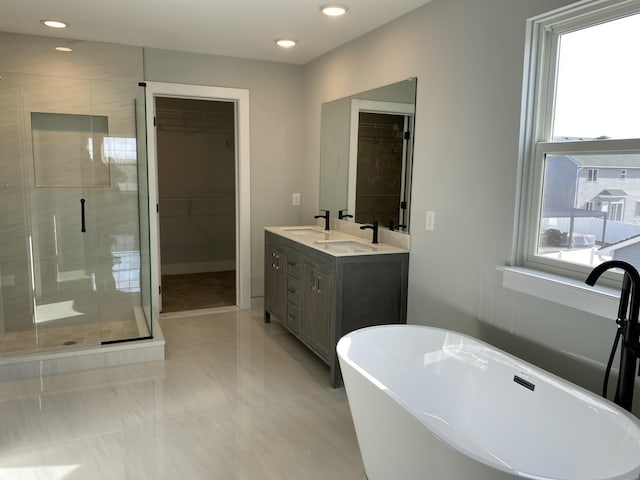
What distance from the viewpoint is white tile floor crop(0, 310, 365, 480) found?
7.91 feet

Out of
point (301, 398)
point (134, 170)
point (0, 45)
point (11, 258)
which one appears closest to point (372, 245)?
point (301, 398)

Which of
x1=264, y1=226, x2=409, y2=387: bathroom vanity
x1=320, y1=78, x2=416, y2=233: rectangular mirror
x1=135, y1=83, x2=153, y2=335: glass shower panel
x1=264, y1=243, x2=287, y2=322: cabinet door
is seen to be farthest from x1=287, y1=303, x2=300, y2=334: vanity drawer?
x1=135, y1=83, x2=153, y2=335: glass shower panel

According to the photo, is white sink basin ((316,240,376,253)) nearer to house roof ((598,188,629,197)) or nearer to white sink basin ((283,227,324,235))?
white sink basin ((283,227,324,235))

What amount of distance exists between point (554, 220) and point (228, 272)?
16.6 feet

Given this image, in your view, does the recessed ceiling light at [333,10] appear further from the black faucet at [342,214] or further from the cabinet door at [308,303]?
the cabinet door at [308,303]

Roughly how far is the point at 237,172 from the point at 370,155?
63.0 inches

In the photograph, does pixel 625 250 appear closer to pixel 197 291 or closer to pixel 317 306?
pixel 317 306

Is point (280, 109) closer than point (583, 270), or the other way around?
point (583, 270)

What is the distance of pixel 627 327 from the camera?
1.81 metres

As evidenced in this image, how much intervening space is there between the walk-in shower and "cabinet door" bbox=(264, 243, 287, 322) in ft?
3.40

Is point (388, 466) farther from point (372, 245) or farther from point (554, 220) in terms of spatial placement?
point (372, 245)

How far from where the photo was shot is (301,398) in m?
3.15

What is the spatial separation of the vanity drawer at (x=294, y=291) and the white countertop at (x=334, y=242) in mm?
329

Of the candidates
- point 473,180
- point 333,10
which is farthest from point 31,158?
point 473,180
